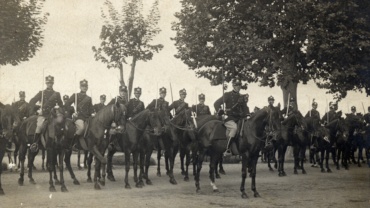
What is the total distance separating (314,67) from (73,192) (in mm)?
17101

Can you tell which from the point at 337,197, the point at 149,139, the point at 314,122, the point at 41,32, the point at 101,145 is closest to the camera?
the point at 337,197

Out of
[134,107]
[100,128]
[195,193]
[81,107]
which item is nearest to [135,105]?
[134,107]

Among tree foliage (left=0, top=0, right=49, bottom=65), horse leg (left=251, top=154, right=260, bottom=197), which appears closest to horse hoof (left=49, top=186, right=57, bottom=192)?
horse leg (left=251, top=154, right=260, bottom=197)

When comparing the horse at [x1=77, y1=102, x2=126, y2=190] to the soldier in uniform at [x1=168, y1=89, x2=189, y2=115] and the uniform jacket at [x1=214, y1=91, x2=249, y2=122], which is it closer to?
the uniform jacket at [x1=214, y1=91, x2=249, y2=122]

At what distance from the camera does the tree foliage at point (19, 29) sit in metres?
24.9

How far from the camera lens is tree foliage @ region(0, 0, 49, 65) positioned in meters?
24.9

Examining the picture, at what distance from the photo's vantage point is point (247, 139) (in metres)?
14.8

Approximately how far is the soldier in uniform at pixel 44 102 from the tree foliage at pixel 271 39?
44.8ft

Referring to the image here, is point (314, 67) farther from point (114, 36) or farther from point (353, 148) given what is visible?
point (114, 36)

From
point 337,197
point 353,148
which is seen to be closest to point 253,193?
point 337,197

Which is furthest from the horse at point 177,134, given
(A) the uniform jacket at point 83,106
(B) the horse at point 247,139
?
(A) the uniform jacket at point 83,106

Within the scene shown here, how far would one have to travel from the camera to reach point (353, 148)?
26453 millimetres

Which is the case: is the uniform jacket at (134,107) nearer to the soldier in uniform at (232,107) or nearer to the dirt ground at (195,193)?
the dirt ground at (195,193)

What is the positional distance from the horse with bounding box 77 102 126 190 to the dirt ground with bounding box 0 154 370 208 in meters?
0.88
